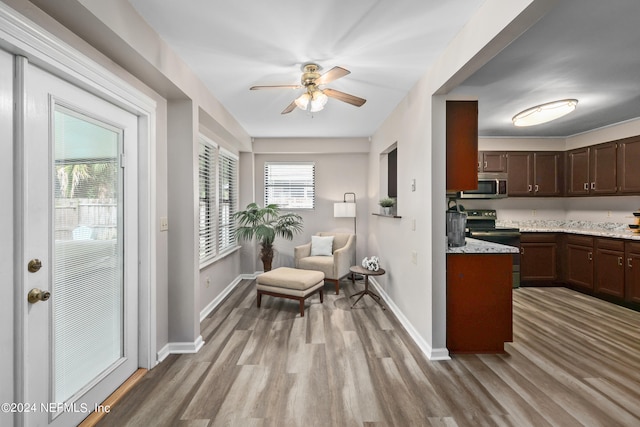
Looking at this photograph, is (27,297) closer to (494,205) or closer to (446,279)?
(446,279)

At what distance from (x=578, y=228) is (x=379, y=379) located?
4.81 m

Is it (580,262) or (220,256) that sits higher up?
(220,256)

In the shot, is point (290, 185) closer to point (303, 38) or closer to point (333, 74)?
point (333, 74)

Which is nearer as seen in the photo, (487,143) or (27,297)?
(27,297)

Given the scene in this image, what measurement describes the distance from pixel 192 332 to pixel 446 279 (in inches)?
92.4

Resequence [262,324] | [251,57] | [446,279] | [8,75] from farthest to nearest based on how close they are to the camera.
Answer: [262,324] < [446,279] < [251,57] < [8,75]

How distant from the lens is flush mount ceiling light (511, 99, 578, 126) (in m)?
3.24

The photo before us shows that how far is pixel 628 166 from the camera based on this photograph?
3955 mm

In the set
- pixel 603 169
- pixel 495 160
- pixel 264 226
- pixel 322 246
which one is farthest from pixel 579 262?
pixel 264 226

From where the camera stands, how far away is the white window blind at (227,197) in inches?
172

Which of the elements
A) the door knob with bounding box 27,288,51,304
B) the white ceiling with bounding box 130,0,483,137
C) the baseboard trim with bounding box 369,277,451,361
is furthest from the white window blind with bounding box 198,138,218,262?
the baseboard trim with bounding box 369,277,451,361

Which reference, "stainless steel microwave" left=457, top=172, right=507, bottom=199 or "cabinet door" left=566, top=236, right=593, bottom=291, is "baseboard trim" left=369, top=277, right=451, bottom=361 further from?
"cabinet door" left=566, top=236, right=593, bottom=291

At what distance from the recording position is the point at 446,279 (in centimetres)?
260

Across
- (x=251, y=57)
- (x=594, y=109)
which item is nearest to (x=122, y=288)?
(x=251, y=57)
